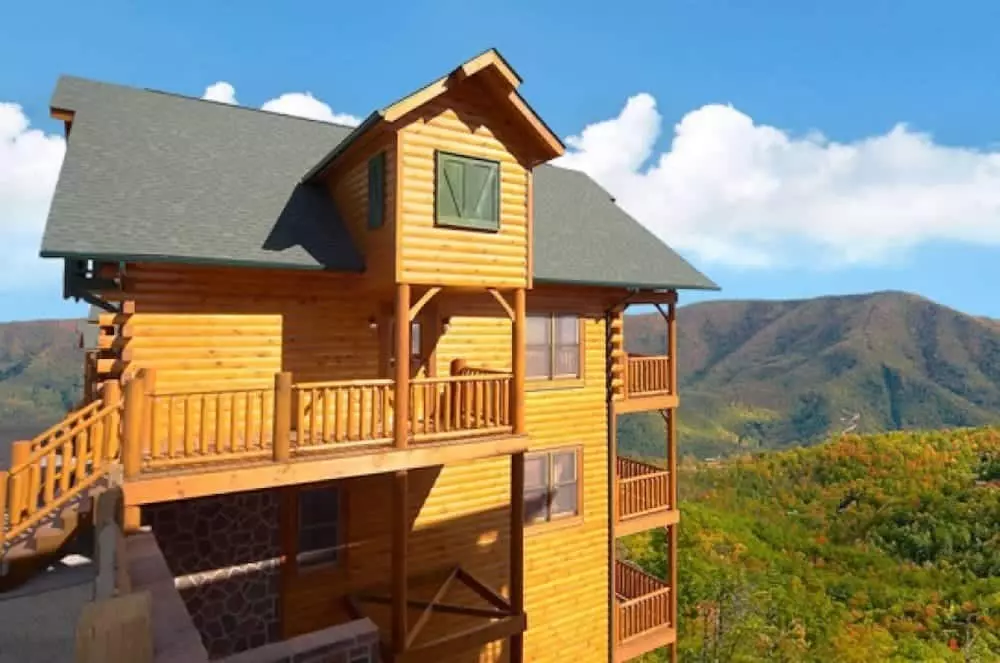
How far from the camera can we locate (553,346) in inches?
602

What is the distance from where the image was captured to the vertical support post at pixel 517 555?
11.6 metres

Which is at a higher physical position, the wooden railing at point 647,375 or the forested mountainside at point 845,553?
the wooden railing at point 647,375

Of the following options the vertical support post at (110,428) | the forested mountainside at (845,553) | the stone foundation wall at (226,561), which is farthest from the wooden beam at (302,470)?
the forested mountainside at (845,553)

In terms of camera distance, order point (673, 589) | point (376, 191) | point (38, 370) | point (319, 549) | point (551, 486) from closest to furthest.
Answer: point (376, 191) → point (319, 549) → point (551, 486) → point (673, 589) → point (38, 370)

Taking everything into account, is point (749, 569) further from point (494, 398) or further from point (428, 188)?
point (428, 188)

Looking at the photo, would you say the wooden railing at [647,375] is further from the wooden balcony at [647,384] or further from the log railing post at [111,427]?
the log railing post at [111,427]

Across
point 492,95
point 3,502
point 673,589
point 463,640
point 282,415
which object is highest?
point 492,95

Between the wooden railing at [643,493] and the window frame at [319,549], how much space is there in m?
7.95

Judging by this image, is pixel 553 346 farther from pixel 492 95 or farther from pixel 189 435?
pixel 189 435

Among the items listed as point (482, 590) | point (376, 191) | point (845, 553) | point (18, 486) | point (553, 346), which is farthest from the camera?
point (845, 553)

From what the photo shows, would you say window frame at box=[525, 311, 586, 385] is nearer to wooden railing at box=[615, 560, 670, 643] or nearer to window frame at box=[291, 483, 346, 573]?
window frame at box=[291, 483, 346, 573]

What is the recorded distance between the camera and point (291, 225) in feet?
37.8

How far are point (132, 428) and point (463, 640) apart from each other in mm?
6919

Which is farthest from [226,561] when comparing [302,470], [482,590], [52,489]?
[482,590]
